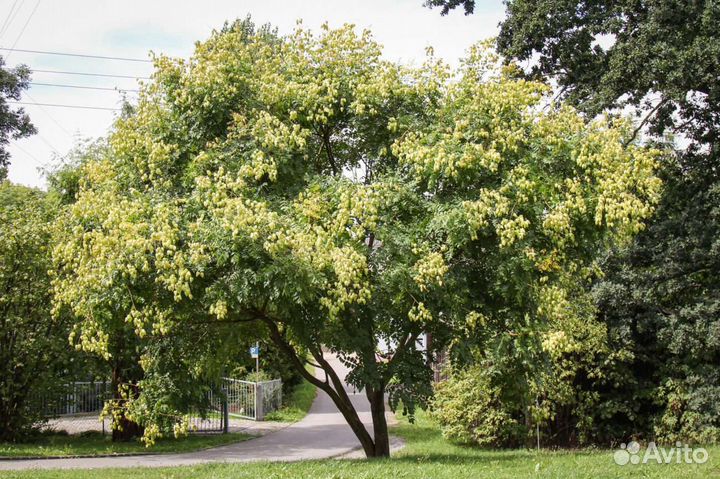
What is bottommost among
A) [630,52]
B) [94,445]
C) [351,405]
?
[94,445]

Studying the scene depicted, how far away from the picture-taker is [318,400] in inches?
1219

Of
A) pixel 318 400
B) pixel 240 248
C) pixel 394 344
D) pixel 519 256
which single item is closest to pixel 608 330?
pixel 394 344

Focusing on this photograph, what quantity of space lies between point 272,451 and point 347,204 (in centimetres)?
979

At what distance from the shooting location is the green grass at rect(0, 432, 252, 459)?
1525 cm

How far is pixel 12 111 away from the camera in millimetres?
22578

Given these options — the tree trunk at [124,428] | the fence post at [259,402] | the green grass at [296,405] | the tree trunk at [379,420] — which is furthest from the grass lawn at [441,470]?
the green grass at [296,405]

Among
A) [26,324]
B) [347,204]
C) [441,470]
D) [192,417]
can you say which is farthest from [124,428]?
[347,204]

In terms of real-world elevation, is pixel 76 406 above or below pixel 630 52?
below

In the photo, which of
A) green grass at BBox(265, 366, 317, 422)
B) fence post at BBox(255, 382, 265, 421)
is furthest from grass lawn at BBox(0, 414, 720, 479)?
green grass at BBox(265, 366, 317, 422)

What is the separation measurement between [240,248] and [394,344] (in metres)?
3.46

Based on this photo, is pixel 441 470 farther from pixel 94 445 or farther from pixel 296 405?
pixel 296 405

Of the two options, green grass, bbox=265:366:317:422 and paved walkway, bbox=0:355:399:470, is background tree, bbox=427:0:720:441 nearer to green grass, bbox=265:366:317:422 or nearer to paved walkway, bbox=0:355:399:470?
paved walkway, bbox=0:355:399:470

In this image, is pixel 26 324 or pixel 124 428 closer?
pixel 26 324

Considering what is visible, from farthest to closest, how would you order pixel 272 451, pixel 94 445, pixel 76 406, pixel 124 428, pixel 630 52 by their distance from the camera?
pixel 76 406 → pixel 124 428 → pixel 94 445 → pixel 272 451 → pixel 630 52
